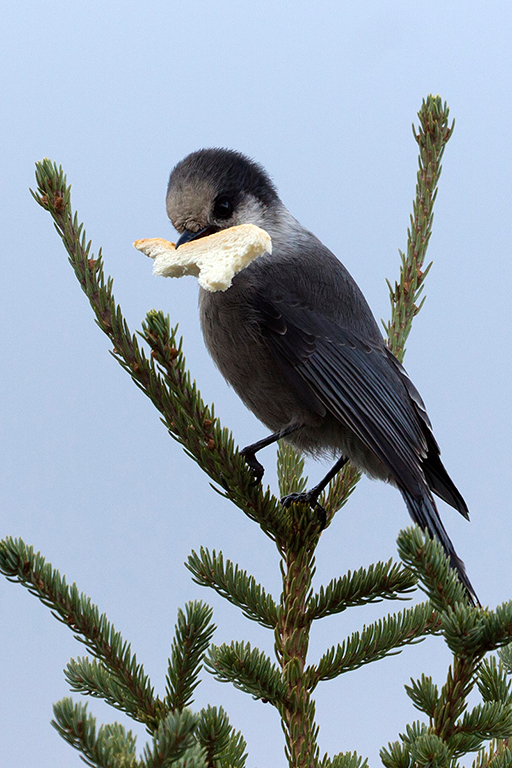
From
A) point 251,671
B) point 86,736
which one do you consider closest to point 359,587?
point 251,671

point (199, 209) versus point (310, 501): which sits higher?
point (199, 209)

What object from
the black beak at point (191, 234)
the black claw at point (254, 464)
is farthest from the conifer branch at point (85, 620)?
the black beak at point (191, 234)

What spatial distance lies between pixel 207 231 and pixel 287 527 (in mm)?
879

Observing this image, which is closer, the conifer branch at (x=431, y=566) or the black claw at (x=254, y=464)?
the conifer branch at (x=431, y=566)

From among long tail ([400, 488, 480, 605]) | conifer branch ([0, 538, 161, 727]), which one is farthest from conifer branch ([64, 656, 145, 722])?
long tail ([400, 488, 480, 605])

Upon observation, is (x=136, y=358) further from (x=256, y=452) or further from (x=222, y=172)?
(x=222, y=172)

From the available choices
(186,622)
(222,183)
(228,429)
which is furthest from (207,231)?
(186,622)

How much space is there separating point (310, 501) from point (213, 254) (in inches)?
24.1

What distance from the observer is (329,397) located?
1908mm

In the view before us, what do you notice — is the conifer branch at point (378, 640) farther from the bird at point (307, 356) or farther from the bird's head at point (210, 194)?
the bird's head at point (210, 194)

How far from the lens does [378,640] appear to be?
5.36ft

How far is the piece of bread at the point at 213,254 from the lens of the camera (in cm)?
162

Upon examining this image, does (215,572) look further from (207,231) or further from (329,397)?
(207,231)

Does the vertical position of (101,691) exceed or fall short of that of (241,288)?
it falls short
